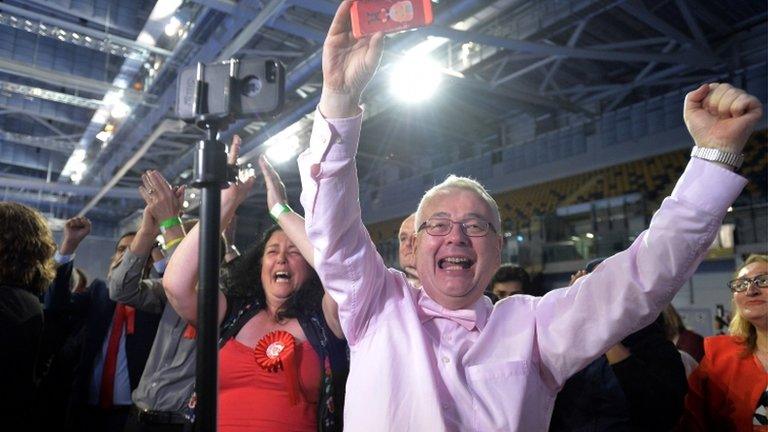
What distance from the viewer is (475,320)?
1.31m

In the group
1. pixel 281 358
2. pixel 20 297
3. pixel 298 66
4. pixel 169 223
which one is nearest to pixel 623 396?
pixel 281 358

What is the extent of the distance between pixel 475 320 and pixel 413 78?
5.72 meters

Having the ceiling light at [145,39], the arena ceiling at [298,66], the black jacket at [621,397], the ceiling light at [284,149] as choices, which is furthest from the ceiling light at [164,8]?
the black jacket at [621,397]

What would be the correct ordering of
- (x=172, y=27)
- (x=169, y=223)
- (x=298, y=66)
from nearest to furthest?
(x=169, y=223), (x=172, y=27), (x=298, y=66)

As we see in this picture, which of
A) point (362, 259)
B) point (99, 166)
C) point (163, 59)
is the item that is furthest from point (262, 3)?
point (99, 166)

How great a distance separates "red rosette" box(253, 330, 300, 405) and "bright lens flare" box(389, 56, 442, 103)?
465 centimetres

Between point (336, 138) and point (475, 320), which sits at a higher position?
point (336, 138)

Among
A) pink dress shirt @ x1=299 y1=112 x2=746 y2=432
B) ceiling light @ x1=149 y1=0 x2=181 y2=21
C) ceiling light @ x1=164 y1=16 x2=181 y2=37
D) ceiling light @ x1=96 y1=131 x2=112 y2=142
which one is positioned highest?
ceiling light @ x1=164 y1=16 x2=181 y2=37

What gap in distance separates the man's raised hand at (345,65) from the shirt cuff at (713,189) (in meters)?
0.67

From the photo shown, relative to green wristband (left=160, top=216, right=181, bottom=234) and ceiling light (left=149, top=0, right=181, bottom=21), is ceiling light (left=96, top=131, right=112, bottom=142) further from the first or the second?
green wristband (left=160, top=216, right=181, bottom=234)

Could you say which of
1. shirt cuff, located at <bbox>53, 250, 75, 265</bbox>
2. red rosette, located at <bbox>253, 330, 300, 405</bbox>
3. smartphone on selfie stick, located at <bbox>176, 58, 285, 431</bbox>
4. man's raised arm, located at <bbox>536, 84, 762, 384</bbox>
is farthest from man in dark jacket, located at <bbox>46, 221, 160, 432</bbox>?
man's raised arm, located at <bbox>536, 84, 762, 384</bbox>

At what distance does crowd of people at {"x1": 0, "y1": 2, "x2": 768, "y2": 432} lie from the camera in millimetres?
1152

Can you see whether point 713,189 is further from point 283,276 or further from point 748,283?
point 748,283

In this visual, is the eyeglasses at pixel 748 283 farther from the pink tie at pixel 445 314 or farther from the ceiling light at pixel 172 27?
the ceiling light at pixel 172 27
